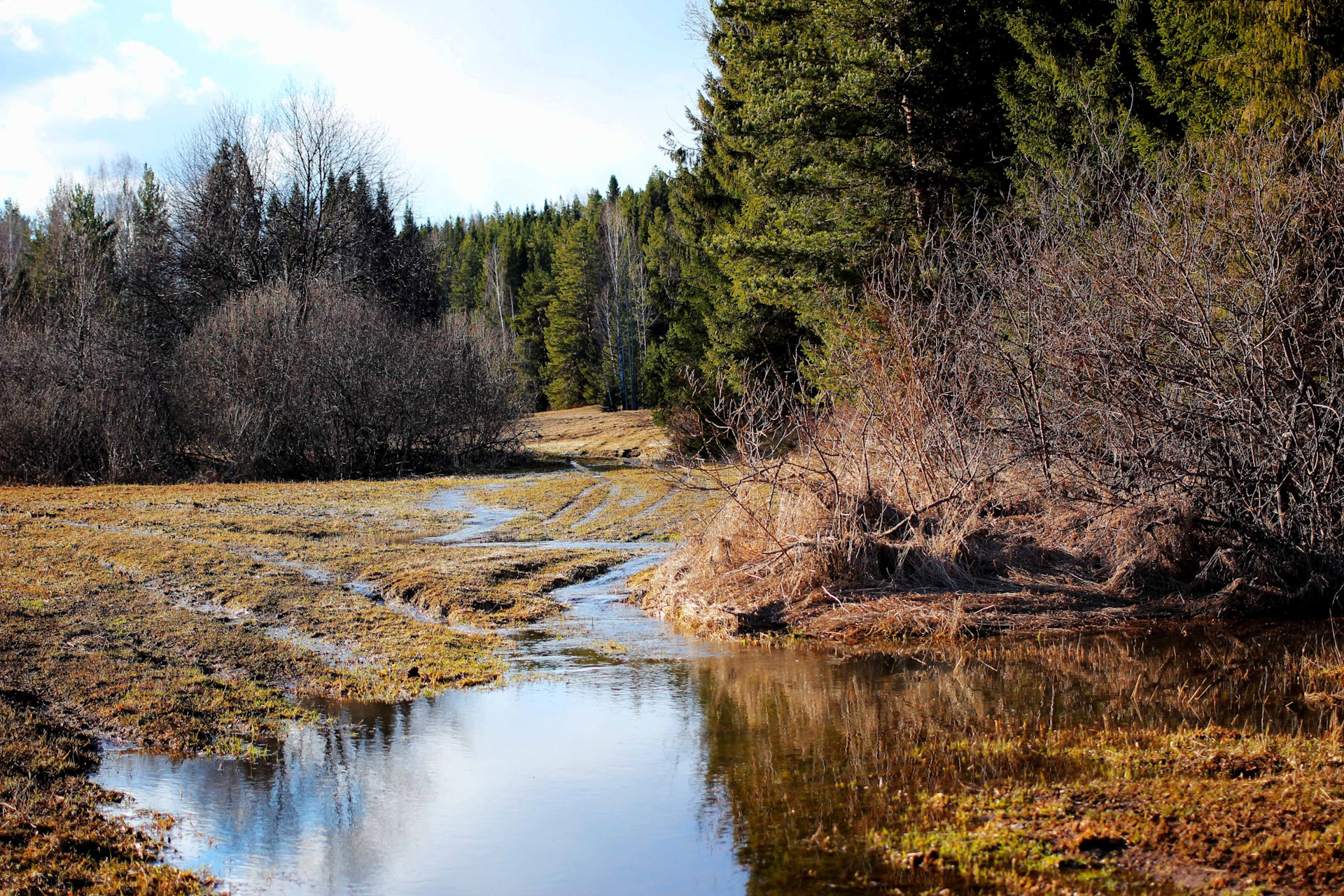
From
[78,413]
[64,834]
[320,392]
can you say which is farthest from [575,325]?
[64,834]

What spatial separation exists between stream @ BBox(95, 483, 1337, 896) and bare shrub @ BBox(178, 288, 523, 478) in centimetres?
2371

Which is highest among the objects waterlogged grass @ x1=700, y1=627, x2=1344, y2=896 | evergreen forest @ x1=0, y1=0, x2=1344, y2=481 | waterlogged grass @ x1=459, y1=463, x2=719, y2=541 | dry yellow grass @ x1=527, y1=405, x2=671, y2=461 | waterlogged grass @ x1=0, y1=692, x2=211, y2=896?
evergreen forest @ x1=0, y1=0, x2=1344, y2=481

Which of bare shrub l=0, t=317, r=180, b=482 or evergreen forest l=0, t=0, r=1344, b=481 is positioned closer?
evergreen forest l=0, t=0, r=1344, b=481

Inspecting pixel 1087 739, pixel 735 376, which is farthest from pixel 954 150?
pixel 1087 739

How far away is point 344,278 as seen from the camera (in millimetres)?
41250

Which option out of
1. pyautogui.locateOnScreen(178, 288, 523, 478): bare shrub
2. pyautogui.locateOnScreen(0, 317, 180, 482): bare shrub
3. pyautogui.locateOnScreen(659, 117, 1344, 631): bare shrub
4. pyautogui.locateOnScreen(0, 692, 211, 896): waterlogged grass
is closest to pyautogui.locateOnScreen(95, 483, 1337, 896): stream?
Answer: pyautogui.locateOnScreen(0, 692, 211, 896): waterlogged grass

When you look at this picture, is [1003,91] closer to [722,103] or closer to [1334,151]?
[1334,151]

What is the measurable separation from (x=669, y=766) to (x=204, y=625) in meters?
5.89

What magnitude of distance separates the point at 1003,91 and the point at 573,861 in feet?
62.8

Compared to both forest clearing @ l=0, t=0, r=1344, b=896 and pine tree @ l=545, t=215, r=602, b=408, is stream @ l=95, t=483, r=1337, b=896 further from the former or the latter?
pine tree @ l=545, t=215, r=602, b=408

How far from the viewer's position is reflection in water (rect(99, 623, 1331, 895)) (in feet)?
17.5

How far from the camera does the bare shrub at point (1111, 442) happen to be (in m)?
11.2

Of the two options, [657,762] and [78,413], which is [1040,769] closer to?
[657,762]

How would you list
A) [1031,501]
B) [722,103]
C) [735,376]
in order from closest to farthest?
[1031,501] < [735,376] < [722,103]
